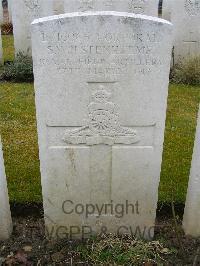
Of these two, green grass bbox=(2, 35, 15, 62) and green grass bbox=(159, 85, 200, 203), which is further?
green grass bbox=(2, 35, 15, 62)

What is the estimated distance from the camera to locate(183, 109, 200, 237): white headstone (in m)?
3.29

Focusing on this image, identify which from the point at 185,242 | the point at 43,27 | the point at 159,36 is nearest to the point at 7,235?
the point at 185,242

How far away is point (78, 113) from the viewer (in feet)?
10.3

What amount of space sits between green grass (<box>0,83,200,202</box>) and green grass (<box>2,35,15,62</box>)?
2.35 meters

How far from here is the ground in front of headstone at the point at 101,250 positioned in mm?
3262

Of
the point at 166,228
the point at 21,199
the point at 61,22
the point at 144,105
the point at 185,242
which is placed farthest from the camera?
the point at 21,199

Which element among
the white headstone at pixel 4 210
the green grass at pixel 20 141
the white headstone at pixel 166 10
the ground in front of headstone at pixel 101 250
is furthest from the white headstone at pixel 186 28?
the white headstone at pixel 4 210

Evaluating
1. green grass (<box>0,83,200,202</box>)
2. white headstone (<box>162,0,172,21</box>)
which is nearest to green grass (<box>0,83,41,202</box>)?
green grass (<box>0,83,200,202</box>)

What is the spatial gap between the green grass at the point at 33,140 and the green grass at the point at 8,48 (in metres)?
2.35

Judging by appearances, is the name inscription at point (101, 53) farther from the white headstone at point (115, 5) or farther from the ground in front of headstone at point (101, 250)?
the white headstone at point (115, 5)

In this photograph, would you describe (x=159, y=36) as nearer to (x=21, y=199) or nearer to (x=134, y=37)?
(x=134, y=37)

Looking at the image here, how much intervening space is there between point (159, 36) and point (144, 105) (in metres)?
0.55

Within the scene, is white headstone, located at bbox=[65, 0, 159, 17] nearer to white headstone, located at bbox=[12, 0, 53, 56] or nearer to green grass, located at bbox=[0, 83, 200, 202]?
white headstone, located at bbox=[12, 0, 53, 56]

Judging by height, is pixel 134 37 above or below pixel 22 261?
above
